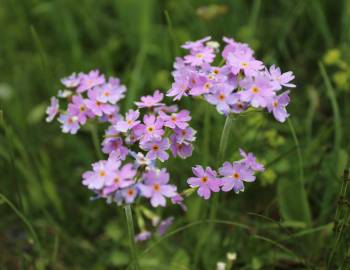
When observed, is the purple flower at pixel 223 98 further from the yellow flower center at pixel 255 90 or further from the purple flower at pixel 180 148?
the purple flower at pixel 180 148

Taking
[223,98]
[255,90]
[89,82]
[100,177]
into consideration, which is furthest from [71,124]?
[255,90]

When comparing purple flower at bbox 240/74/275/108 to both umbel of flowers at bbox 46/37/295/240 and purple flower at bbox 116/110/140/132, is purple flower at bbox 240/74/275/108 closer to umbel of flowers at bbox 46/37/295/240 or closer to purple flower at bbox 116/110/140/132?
umbel of flowers at bbox 46/37/295/240

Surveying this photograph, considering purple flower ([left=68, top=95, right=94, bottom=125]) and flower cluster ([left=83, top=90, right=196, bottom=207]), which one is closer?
flower cluster ([left=83, top=90, right=196, bottom=207])

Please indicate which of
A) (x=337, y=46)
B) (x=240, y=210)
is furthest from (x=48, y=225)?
(x=337, y=46)

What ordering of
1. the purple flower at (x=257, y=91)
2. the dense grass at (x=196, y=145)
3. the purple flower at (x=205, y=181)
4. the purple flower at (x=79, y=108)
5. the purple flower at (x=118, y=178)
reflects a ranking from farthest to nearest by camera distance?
the dense grass at (x=196, y=145) → the purple flower at (x=79, y=108) → the purple flower at (x=205, y=181) → the purple flower at (x=257, y=91) → the purple flower at (x=118, y=178)

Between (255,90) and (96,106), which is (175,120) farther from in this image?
(96,106)

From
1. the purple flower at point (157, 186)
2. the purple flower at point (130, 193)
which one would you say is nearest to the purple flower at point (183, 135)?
the purple flower at point (157, 186)

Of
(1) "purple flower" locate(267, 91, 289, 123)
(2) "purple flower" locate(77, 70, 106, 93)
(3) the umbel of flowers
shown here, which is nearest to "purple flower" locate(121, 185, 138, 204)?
(3) the umbel of flowers
